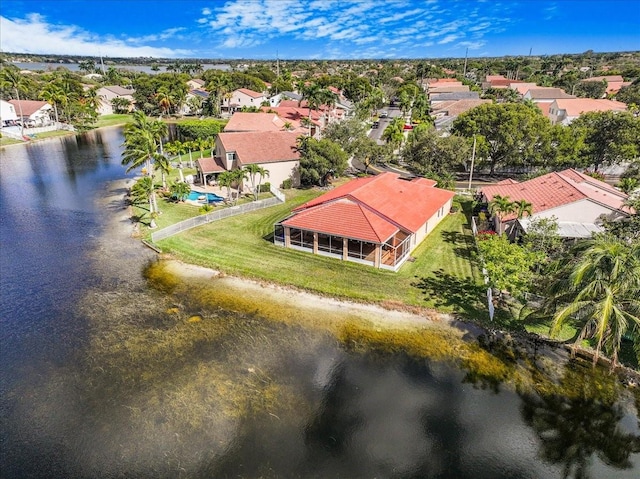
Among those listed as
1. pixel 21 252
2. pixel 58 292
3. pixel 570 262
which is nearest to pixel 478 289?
pixel 570 262

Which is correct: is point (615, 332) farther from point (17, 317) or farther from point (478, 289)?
point (17, 317)

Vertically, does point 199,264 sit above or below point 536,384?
above

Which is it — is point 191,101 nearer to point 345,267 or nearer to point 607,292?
point 345,267

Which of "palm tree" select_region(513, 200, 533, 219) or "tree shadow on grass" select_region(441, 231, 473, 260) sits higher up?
"palm tree" select_region(513, 200, 533, 219)

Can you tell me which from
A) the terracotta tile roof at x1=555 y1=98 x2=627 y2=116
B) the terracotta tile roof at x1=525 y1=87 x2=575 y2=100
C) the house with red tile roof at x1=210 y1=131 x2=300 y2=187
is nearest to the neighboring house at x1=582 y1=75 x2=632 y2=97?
the terracotta tile roof at x1=525 y1=87 x2=575 y2=100

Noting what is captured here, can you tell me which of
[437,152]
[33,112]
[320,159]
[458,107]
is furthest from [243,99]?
[437,152]

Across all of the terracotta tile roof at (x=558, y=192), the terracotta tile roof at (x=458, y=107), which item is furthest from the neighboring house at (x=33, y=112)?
the terracotta tile roof at (x=558, y=192)

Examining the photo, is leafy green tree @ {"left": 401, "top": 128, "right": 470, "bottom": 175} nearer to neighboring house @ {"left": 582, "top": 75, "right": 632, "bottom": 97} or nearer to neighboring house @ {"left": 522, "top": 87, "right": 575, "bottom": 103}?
neighboring house @ {"left": 522, "top": 87, "right": 575, "bottom": 103}
